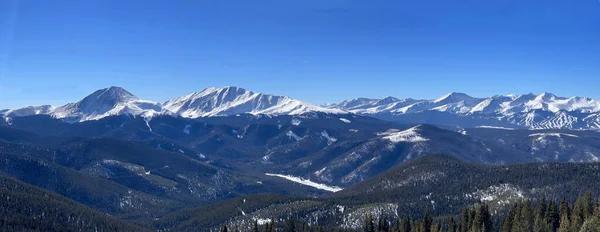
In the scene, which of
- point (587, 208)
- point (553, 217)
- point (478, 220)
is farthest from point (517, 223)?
point (587, 208)

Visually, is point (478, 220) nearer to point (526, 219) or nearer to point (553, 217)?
point (526, 219)

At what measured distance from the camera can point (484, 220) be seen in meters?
159

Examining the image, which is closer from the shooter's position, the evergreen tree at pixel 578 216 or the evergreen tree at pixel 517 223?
the evergreen tree at pixel 578 216

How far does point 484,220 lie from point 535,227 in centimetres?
2062

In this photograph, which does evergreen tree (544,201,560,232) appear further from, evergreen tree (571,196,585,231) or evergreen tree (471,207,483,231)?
evergreen tree (471,207,483,231)

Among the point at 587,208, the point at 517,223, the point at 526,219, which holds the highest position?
the point at 587,208

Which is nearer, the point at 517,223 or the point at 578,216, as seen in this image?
the point at 578,216

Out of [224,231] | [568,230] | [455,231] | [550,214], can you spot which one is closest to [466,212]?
[455,231]

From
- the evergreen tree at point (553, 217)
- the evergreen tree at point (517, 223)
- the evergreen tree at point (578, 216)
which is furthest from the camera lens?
the evergreen tree at point (553, 217)

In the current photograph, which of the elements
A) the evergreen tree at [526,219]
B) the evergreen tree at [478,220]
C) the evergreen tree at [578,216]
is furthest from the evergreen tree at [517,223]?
the evergreen tree at [578,216]

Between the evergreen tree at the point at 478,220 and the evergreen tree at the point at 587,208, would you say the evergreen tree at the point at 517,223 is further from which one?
the evergreen tree at the point at 587,208

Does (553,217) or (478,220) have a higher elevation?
(553,217)

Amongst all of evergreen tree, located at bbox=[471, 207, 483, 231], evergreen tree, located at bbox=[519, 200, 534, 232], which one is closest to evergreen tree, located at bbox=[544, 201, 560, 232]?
evergreen tree, located at bbox=[519, 200, 534, 232]

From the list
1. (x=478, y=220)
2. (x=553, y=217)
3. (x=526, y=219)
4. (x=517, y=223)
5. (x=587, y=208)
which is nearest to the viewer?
(x=517, y=223)
